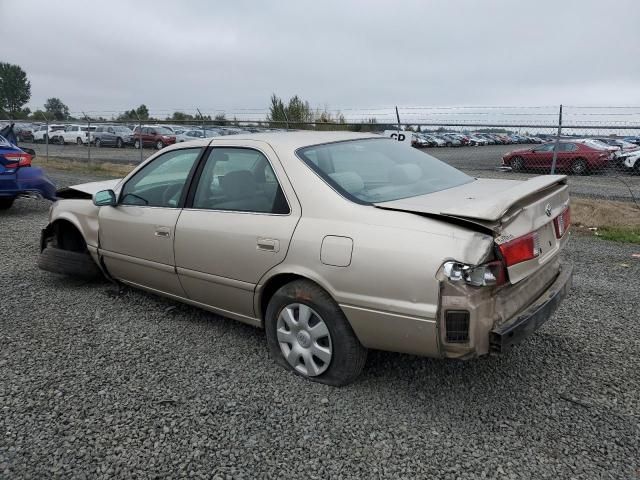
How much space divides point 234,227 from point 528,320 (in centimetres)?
180

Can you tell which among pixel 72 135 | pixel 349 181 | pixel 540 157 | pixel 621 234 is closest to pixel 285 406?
pixel 349 181

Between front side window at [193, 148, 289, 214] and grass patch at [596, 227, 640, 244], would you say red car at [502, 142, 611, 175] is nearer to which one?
grass patch at [596, 227, 640, 244]

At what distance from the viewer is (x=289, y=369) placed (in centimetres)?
331

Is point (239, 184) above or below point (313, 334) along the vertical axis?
above

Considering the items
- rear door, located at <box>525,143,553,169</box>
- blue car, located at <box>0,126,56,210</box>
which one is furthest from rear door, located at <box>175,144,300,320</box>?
rear door, located at <box>525,143,553,169</box>

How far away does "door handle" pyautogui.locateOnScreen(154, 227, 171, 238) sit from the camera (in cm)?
380

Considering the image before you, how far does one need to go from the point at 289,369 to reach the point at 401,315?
984 mm

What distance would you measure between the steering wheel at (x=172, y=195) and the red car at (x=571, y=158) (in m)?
14.0

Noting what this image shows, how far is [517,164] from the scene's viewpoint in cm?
1830

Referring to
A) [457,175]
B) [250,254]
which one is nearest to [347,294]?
[250,254]

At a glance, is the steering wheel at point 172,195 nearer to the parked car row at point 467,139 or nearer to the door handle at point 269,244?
the door handle at point 269,244

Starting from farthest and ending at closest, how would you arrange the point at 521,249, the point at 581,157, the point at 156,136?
1. the point at 156,136
2. the point at 581,157
3. the point at 521,249

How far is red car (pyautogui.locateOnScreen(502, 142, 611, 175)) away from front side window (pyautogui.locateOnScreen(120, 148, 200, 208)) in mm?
13897

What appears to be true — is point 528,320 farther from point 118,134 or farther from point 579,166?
point 118,134
